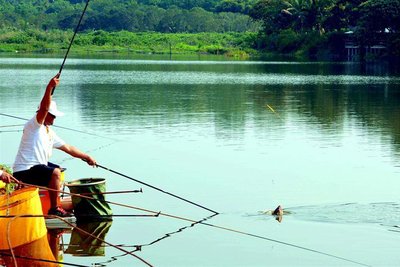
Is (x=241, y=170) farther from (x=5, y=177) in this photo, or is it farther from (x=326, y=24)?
(x=326, y=24)

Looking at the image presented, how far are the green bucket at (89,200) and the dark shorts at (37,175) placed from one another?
0.74 m

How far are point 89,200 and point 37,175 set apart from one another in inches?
44.3

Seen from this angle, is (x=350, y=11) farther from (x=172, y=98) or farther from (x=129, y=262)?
(x=129, y=262)

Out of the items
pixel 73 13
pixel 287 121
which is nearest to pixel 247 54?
pixel 73 13

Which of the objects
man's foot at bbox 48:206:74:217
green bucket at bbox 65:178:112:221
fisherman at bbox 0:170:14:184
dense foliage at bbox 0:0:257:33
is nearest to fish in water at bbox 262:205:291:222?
green bucket at bbox 65:178:112:221

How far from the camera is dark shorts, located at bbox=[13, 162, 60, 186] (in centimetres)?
988

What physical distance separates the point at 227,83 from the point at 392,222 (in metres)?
30.7

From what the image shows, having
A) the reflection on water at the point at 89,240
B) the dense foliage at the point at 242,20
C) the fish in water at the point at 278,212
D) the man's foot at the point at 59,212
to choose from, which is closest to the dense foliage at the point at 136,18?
the dense foliage at the point at 242,20

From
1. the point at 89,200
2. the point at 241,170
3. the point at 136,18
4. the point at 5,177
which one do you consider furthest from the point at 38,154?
the point at 136,18

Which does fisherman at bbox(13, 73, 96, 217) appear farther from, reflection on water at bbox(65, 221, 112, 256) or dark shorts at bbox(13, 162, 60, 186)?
reflection on water at bbox(65, 221, 112, 256)

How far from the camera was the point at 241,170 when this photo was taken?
50.8 feet

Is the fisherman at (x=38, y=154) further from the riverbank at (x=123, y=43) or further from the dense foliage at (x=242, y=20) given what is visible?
the riverbank at (x=123, y=43)

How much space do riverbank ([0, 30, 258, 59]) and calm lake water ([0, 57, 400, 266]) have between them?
70.5 m

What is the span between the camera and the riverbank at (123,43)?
10350cm
